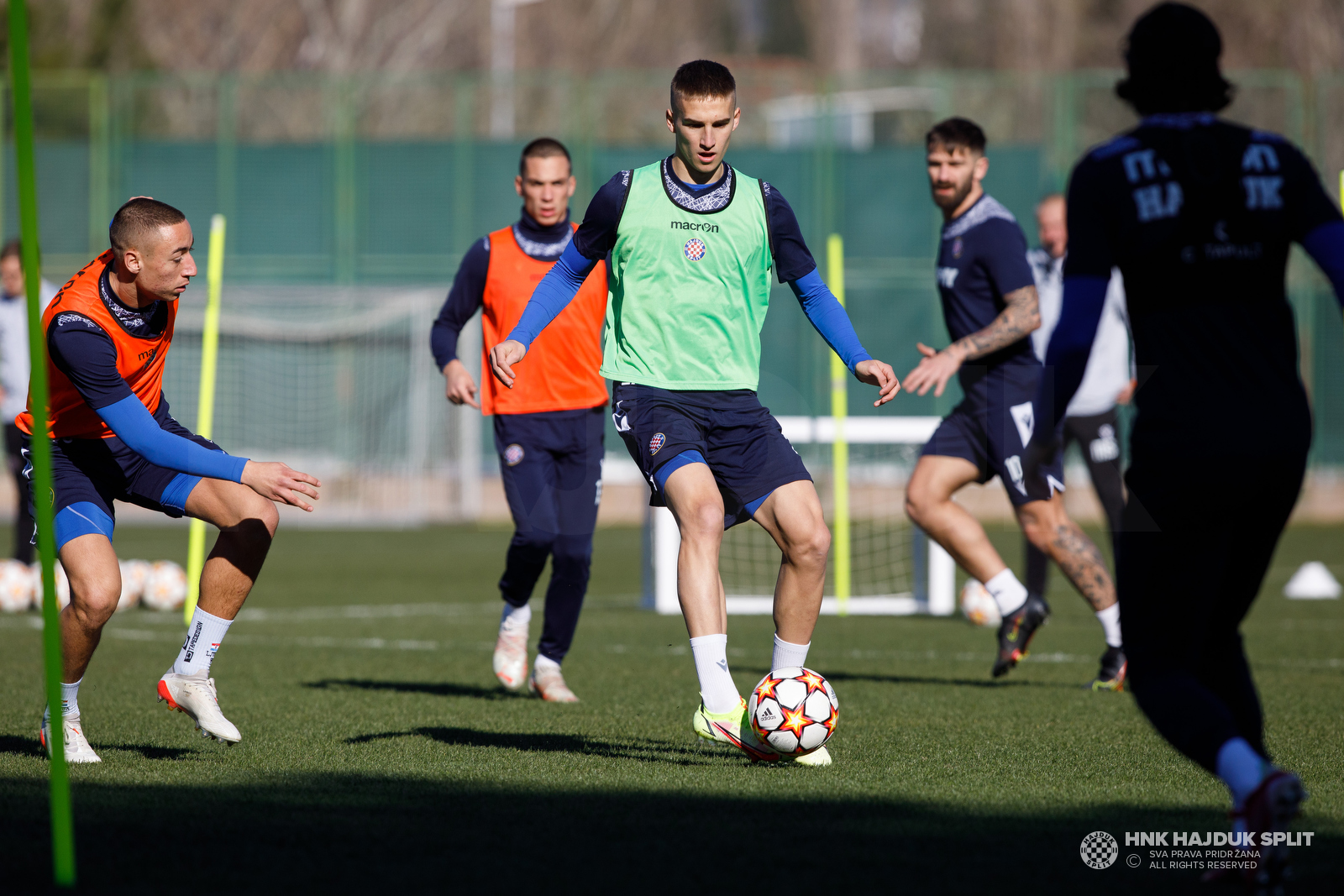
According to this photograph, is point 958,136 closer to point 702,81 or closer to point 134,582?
point 702,81

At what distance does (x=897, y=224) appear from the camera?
2323cm

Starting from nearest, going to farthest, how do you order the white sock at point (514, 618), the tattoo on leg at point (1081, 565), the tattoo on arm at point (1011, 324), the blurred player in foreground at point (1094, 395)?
1. the tattoo on arm at point (1011, 324)
2. the white sock at point (514, 618)
3. the tattoo on leg at point (1081, 565)
4. the blurred player in foreground at point (1094, 395)

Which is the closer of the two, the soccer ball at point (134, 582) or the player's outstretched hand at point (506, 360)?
the player's outstretched hand at point (506, 360)

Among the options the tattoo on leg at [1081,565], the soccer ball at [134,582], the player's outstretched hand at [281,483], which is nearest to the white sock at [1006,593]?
the tattoo on leg at [1081,565]

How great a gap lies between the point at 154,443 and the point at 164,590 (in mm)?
6499

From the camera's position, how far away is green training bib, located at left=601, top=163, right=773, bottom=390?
5461 mm

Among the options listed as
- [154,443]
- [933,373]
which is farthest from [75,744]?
[933,373]

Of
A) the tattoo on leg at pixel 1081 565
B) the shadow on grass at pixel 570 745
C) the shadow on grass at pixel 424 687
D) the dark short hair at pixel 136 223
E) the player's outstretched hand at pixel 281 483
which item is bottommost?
the shadow on grass at pixel 424 687

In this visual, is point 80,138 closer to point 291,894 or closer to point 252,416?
point 252,416

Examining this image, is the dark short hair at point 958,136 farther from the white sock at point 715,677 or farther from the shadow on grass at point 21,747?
the shadow on grass at point 21,747

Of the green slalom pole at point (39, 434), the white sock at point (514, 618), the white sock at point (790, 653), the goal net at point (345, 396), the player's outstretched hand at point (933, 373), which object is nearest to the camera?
the green slalom pole at point (39, 434)

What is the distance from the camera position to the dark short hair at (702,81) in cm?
532

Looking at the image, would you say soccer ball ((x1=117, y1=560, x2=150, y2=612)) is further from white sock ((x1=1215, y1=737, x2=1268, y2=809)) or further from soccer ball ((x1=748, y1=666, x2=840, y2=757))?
white sock ((x1=1215, y1=737, x2=1268, y2=809))

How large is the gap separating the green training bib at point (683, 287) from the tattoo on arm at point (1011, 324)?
6.43ft
